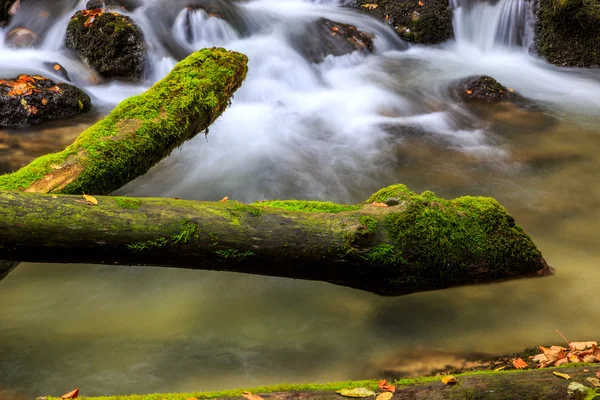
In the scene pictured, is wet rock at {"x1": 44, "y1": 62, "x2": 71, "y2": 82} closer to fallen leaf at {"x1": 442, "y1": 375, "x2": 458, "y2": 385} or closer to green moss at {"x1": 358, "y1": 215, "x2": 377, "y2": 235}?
green moss at {"x1": 358, "y1": 215, "x2": 377, "y2": 235}

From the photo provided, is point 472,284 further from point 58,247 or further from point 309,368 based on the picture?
point 58,247

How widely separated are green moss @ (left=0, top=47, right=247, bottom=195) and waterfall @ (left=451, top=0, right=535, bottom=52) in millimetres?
9655

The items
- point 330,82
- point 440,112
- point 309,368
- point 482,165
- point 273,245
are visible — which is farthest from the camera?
point 330,82

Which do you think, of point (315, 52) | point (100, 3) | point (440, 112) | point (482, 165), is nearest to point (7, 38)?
point (100, 3)

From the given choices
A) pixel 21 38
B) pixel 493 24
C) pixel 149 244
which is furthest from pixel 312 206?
pixel 493 24

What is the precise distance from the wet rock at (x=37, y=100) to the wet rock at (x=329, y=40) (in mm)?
4756

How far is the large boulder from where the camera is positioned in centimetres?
1090

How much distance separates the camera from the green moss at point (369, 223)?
3.54 m

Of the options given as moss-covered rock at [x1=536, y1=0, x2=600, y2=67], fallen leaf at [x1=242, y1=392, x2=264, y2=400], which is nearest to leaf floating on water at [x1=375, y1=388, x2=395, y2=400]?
fallen leaf at [x1=242, y1=392, x2=264, y2=400]

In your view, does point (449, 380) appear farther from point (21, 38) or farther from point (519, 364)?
point (21, 38)

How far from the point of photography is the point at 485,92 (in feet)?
34.4

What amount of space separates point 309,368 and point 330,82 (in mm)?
8160

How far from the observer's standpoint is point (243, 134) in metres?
8.67

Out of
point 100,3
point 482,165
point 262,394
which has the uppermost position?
point 100,3
